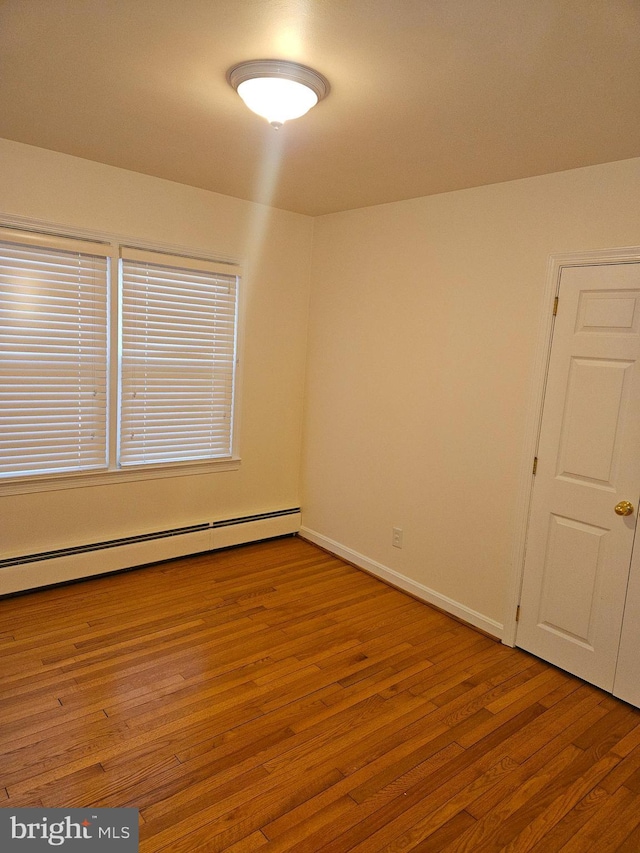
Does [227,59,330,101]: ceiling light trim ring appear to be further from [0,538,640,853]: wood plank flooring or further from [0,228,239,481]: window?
[0,538,640,853]: wood plank flooring

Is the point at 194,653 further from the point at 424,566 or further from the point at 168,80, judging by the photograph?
the point at 168,80

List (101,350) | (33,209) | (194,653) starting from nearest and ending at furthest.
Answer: (194,653) → (33,209) → (101,350)

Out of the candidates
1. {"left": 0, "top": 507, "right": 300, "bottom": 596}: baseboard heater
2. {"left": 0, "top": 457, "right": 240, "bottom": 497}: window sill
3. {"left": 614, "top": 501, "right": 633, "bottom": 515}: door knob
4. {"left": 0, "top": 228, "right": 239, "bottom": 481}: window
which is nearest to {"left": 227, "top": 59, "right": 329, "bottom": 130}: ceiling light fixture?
{"left": 0, "top": 228, "right": 239, "bottom": 481}: window

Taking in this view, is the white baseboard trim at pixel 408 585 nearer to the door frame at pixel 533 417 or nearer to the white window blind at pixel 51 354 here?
the door frame at pixel 533 417

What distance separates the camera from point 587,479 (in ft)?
9.43

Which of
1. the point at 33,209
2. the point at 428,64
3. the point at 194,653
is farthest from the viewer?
the point at 33,209

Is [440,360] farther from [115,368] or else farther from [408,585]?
[115,368]

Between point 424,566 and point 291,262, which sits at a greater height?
point 291,262

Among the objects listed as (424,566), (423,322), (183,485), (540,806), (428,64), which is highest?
(428,64)

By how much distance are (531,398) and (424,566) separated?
1.38 m

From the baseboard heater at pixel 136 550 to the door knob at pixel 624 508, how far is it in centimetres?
270

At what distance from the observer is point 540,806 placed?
209 centimetres

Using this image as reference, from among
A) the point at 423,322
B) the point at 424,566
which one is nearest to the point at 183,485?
the point at 424,566

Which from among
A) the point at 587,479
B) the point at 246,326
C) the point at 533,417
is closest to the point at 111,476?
the point at 246,326
